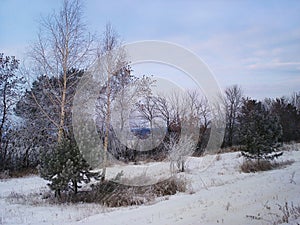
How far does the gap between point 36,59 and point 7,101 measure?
566 centimetres

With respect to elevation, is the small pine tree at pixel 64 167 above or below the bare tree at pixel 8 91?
below

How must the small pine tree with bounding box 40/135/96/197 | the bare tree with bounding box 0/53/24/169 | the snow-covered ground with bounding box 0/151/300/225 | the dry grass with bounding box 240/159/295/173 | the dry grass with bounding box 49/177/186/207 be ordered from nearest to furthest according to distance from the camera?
the snow-covered ground with bounding box 0/151/300/225 → the dry grass with bounding box 49/177/186/207 → the small pine tree with bounding box 40/135/96/197 → the dry grass with bounding box 240/159/295/173 → the bare tree with bounding box 0/53/24/169

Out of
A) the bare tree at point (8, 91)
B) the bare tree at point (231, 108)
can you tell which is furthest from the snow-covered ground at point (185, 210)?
the bare tree at point (231, 108)

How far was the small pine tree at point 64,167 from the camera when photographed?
8.23 meters

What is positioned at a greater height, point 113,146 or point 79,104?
point 79,104

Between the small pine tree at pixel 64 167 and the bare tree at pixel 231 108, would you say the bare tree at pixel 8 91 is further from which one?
the bare tree at pixel 231 108

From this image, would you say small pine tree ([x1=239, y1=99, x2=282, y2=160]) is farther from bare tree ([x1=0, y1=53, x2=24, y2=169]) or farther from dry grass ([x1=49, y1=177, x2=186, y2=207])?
bare tree ([x1=0, y1=53, x2=24, y2=169])

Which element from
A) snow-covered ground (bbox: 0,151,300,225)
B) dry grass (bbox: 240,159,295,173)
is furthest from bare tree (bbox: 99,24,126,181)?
dry grass (bbox: 240,159,295,173)

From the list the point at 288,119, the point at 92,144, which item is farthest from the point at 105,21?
the point at 288,119

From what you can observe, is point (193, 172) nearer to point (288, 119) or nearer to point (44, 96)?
point (44, 96)

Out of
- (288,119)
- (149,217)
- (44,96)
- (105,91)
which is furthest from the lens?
(288,119)

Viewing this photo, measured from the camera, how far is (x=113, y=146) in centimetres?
1316

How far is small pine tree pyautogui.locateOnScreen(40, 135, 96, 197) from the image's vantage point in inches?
324

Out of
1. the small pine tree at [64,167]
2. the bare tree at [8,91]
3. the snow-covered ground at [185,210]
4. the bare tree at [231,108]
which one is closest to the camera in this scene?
the snow-covered ground at [185,210]
